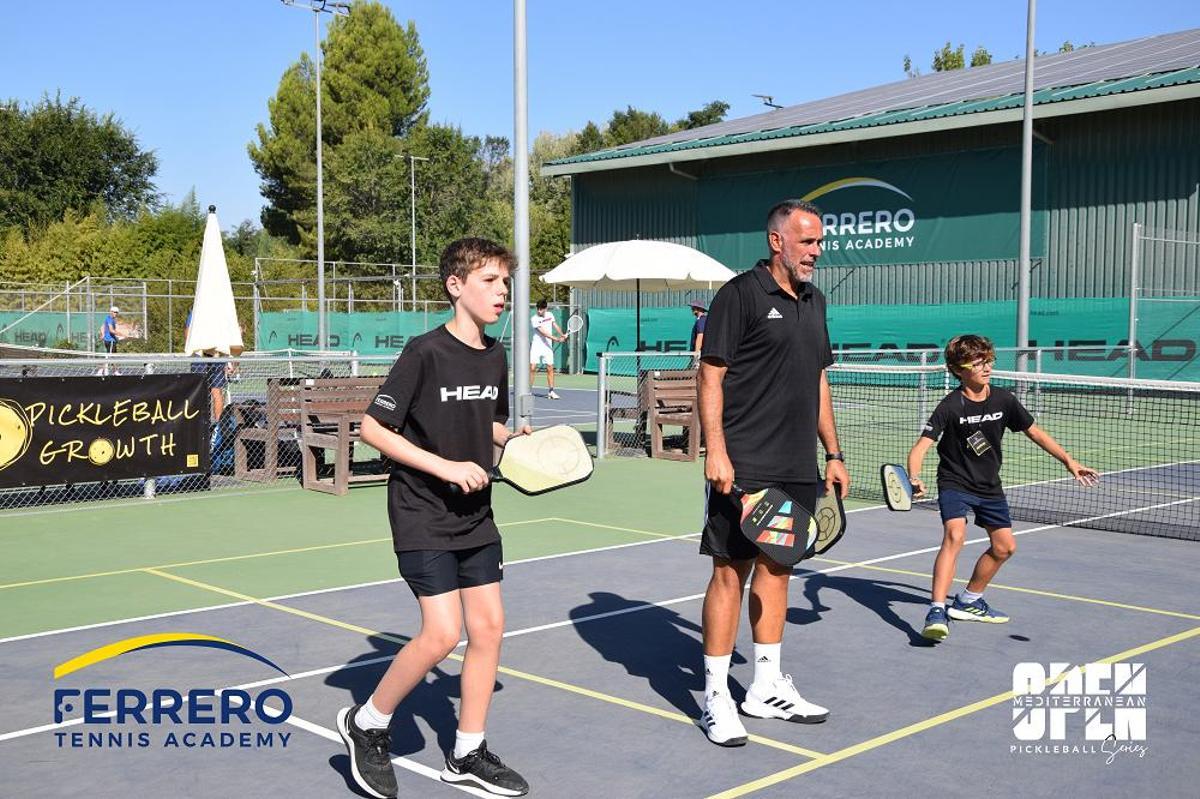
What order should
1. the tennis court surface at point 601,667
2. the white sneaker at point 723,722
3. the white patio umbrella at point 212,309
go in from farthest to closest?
1. the white patio umbrella at point 212,309
2. the white sneaker at point 723,722
3. the tennis court surface at point 601,667

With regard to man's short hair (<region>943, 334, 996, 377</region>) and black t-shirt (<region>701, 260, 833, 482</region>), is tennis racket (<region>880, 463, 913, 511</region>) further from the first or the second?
black t-shirt (<region>701, 260, 833, 482</region>)

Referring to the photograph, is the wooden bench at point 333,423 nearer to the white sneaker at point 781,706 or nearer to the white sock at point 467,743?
the white sneaker at point 781,706

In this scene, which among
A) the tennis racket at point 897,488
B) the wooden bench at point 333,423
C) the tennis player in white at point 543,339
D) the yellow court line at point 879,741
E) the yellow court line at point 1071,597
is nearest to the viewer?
the yellow court line at point 879,741

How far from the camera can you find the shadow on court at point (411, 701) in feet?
16.7

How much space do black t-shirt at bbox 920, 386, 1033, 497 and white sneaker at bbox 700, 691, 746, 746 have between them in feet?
8.26

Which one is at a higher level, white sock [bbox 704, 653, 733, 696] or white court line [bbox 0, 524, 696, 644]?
white sock [bbox 704, 653, 733, 696]

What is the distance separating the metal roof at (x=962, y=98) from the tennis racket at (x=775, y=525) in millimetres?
21136

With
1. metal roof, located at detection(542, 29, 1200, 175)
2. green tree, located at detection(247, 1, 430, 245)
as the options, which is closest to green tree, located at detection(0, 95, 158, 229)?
green tree, located at detection(247, 1, 430, 245)

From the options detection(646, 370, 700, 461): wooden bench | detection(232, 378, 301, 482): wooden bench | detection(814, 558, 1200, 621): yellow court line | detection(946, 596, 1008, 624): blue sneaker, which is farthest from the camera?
detection(646, 370, 700, 461): wooden bench

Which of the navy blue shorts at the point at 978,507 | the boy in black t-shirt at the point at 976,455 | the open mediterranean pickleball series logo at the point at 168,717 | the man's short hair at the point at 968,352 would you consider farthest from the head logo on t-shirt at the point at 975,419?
the open mediterranean pickleball series logo at the point at 168,717

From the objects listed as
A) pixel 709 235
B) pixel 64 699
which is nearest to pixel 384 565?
pixel 64 699

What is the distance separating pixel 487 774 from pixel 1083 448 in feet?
45.4

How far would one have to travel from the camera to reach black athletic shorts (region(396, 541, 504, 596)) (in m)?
4.43

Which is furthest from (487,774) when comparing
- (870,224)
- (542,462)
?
(870,224)
